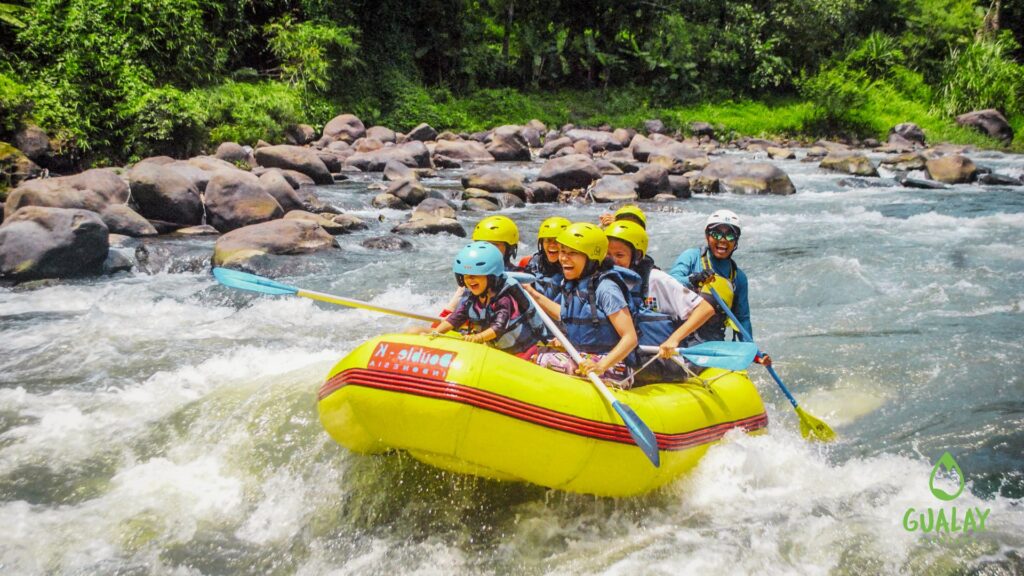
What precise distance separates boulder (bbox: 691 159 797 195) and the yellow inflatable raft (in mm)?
11611

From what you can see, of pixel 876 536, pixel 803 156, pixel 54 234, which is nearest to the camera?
pixel 876 536

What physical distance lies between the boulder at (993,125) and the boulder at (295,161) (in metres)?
19.6

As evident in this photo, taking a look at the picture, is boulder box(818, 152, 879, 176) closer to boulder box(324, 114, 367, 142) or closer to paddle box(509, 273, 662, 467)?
boulder box(324, 114, 367, 142)

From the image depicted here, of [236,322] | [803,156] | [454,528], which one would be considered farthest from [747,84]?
[454,528]

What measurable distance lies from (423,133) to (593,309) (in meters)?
17.6

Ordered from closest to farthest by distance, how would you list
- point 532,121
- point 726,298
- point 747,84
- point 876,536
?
point 876,536
point 726,298
point 532,121
point 747,84

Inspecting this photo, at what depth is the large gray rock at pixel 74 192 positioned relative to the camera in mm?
8375

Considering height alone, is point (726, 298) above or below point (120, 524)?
above

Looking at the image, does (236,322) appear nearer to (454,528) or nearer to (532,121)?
(454,528)

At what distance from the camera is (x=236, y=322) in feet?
21.5

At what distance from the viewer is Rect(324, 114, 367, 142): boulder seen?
18.9m

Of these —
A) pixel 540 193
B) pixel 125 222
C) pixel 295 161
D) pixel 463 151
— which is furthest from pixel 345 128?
pixel 125 222

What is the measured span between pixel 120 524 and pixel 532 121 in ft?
68.8

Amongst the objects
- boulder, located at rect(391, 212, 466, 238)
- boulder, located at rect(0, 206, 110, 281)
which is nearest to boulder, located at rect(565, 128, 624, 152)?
boulder, located at rect(391, 212, 466, 238)
